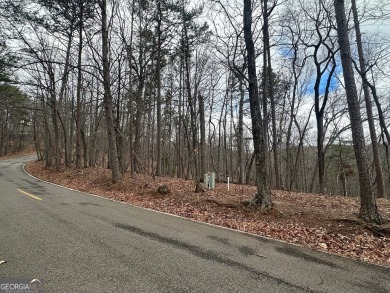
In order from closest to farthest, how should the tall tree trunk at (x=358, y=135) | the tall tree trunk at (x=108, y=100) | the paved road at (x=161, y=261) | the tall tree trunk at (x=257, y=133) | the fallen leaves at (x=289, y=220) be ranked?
the paved road at (x=161, y=261), the fallen leaves at (x=289, y=220), the tall tree trunk at (x=358, y=135), the tall tree trunk at (x=257, y=133), the tall tree trunk at (x=108, y=100)

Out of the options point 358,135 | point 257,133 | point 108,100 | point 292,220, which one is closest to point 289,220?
point 292,220

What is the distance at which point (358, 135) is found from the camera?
19.6 ft

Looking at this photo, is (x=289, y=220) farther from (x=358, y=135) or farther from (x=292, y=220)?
(x=358, y=135)

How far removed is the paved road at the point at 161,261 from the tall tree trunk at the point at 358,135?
2.26 m

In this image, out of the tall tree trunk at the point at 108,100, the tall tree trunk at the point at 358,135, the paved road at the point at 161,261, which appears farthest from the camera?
the tall tree trunk at the point at 108,100

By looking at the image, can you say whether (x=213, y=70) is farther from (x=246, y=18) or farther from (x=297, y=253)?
(x=297, y=253)

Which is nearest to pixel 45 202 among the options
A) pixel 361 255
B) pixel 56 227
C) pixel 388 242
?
pixel 56 227

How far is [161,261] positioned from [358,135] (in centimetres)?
566

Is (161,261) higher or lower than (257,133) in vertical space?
lower

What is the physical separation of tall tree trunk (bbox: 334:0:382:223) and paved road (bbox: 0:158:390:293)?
2.26m

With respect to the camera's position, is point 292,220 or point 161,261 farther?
point 292,220

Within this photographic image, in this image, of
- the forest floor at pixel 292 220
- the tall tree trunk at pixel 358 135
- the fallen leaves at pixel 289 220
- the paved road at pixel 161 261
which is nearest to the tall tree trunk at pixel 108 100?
the fallen leaves at pixel 289 220

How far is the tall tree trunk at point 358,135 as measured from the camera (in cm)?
571

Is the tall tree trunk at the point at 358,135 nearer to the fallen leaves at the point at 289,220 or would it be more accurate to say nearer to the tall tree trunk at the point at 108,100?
the fallen leaves at the point at 289,220
